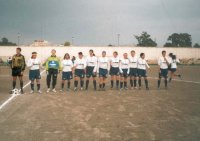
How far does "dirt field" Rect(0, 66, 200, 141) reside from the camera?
8062mm

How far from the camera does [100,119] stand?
9969mm

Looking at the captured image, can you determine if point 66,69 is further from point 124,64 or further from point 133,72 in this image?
point 133,72

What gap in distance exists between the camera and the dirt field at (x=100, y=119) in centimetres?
806

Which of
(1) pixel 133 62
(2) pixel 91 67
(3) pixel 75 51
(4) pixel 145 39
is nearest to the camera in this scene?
(2) pixel 91 67

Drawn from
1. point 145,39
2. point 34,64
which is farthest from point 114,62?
point 145,39

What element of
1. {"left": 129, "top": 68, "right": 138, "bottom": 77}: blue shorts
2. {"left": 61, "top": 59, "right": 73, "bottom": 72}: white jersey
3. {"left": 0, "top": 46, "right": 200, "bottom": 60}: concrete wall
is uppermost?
{"left": 0, "top": 46, "right": 200, "bottom": 60}: concrete wall

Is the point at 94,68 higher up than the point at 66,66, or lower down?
lower down

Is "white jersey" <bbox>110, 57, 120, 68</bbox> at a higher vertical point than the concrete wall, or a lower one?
lower

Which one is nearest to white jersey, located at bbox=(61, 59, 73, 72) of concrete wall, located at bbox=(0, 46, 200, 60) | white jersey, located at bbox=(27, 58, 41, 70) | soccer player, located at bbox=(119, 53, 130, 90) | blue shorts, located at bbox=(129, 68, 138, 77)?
white jersey, located at bbox=(27, 58, 41, 70)

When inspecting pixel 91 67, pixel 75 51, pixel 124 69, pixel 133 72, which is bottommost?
pixel 133 72

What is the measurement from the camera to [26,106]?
12516 millimetres

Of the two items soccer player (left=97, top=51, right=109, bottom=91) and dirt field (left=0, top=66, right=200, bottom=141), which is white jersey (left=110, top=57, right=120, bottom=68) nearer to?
soccer player (left=97, top=51, right=109, bottom=91)

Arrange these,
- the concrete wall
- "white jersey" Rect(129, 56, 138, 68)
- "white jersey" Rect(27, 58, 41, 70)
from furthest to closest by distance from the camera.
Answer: the concrete wall
"white jersey" Rect(129, 56, 138, 68)
"white jersey" Rect(27, 58, 41, 70)

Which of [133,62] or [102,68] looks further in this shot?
[133,62]
